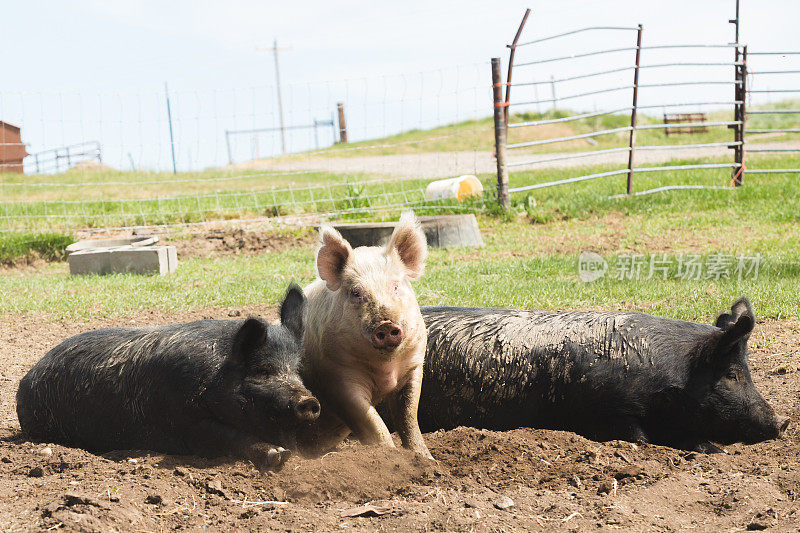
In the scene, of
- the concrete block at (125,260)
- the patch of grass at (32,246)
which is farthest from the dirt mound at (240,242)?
the patch of grass at (32,246)

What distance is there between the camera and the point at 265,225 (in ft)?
43.1

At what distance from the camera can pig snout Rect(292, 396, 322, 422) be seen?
3.59 m

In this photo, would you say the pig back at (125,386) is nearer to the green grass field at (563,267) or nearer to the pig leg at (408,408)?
the pig leg at (408,408)

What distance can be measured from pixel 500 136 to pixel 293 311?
9644mm

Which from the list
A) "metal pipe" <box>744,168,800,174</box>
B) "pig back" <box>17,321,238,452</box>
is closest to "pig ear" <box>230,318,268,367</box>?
"pig back" <box>17,321,238,452</box>

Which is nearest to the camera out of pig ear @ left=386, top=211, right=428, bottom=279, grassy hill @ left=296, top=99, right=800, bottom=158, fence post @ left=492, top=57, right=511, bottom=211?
pig ear @ left=386, top=211, right=428, bottom=279

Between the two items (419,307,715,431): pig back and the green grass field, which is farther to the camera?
the green grass field

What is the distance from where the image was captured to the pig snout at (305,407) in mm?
3590

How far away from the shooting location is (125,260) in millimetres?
10039

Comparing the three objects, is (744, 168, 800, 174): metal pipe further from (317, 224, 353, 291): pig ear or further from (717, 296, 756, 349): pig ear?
(317, 224, 353, 291): pig ear

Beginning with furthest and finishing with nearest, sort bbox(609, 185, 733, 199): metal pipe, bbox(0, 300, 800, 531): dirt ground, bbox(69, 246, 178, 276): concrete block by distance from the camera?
bbox(609, 185, 733, 199): metal pipe → bbox(69, 246, 178, 276): concrete block → bbox(0, 300, 800, 531): dirt ground

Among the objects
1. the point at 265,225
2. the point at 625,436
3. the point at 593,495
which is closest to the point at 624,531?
the point at 593,495

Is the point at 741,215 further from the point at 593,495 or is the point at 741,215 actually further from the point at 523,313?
the point at 593,495

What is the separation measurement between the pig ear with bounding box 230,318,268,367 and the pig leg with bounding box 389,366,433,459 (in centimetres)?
77
